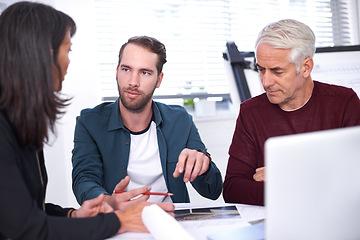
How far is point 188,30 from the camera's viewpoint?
2.84 metres

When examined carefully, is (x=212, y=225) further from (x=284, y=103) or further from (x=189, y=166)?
(x=284, y=103)

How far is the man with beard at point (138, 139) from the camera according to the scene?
169 centimetres

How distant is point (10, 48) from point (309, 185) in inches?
29.4

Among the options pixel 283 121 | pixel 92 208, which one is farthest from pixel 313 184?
pixel 283 121

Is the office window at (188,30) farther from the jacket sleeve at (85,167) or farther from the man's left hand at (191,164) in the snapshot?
the man's left hand at (191,164)

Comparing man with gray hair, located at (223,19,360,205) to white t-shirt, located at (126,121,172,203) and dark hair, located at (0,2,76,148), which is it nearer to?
white t-shirt, located at (126,121,172,203)

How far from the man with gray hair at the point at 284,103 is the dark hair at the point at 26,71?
780mm

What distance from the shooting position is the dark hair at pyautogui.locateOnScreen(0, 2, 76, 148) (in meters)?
0.92

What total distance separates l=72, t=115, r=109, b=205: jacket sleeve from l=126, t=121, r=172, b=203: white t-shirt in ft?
0.48

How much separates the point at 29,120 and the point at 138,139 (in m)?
0.86

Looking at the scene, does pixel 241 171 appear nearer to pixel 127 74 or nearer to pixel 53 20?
pixel 127 74

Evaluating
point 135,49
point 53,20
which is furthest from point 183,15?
point 53,20

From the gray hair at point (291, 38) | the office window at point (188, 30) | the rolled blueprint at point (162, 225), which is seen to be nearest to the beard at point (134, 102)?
the gray hair at point (291, 38)

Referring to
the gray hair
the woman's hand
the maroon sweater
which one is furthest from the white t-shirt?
the gray hair
